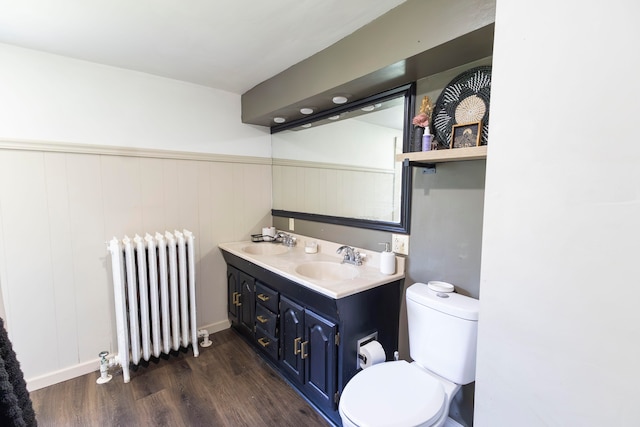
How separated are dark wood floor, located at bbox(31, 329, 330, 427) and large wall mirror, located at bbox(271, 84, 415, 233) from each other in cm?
124

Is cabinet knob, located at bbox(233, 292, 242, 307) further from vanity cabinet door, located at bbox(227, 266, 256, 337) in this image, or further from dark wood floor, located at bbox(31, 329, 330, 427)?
dark wood floor, located at bbox(31, 329, 330, 427)

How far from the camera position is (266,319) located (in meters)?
2.00

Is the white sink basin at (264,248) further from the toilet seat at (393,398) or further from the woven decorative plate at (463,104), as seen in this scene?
the woven decorative plate at (463,104)

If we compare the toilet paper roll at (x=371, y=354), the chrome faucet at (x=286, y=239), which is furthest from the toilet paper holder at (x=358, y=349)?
the chrome faucet at (x=286, y=239)

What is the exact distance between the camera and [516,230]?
0.81 m

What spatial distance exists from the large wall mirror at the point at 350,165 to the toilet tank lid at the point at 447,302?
1.33 ft

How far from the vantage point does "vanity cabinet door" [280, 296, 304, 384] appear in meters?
1.71

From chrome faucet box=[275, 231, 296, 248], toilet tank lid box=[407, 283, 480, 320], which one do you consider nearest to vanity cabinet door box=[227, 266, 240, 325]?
chrome faucet box=[275, 231, 296, 248]

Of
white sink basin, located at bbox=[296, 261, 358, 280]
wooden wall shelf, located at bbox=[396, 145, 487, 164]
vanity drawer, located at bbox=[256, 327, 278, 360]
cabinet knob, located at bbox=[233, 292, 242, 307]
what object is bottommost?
vanity drawer, located at bbox=[256, 327, 278, 360]

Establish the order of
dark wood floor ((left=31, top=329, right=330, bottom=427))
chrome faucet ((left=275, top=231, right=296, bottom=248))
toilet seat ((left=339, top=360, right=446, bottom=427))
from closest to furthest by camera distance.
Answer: toilet seat ((left=339, top=360, right=446, bottom=427)) < dark wood floor ((left=31, top=329, right=330, bottom=427)) < chrome faucet ((left=275, top=231, right=296, bottom=248))

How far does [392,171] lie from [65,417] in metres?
2.45

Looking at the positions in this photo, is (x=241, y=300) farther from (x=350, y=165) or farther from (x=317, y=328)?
(x=350, y=165)

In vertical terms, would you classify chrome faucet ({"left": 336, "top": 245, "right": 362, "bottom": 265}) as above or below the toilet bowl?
above

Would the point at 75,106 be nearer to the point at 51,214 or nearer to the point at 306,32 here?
the point at 51,214
